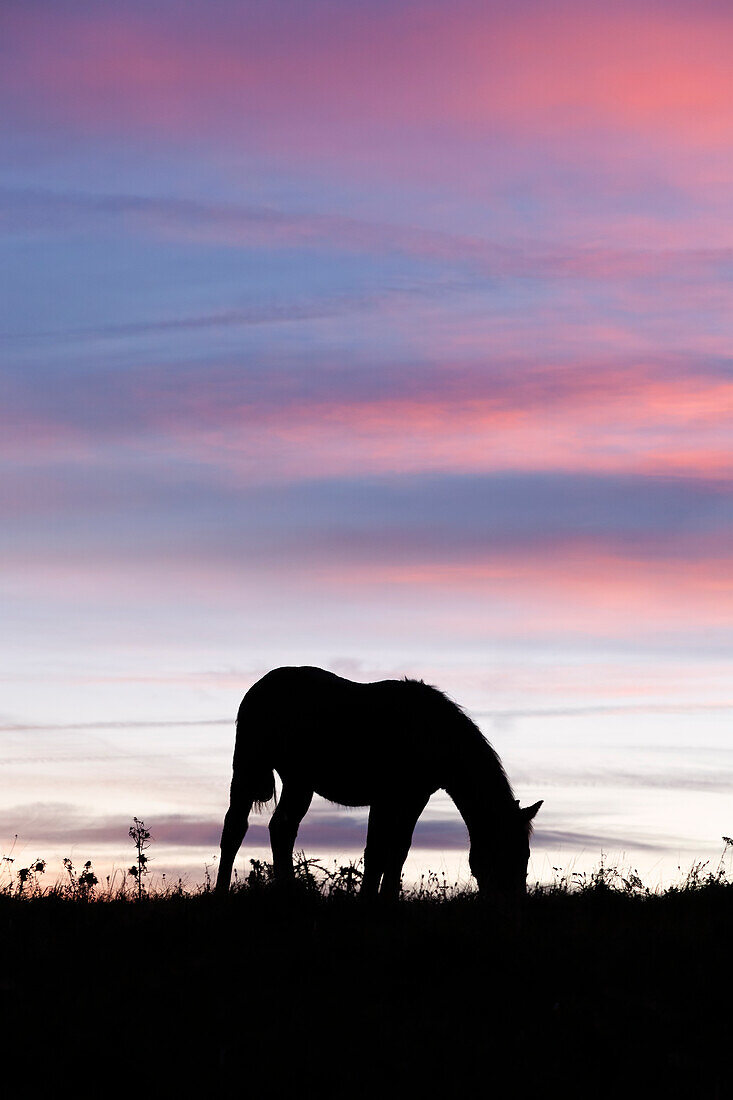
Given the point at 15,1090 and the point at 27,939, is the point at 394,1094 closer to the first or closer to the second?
the point at 15,1090

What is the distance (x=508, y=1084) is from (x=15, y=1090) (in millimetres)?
3096

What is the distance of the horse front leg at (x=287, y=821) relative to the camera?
15.3 m

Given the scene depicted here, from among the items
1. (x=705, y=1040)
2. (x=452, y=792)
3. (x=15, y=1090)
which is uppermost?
(x=452, y=792)

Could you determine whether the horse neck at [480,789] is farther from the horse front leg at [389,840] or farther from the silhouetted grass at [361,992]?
the silhouetted grass at [361,992]

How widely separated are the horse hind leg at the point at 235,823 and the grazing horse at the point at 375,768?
0.01 m

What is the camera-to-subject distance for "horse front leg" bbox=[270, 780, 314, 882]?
601 inches

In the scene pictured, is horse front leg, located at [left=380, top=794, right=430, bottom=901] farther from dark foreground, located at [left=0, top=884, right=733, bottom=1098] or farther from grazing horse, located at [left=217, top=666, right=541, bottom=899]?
dark foreground, located at [left=0, top=884, right=733, bottom=1098]

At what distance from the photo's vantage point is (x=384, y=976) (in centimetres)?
966

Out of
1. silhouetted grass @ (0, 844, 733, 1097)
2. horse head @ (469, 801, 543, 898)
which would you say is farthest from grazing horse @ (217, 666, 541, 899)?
silhouetted grass @ (0, 844, 733, 1097)

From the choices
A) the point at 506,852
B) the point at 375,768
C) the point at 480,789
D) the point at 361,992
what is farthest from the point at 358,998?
the point at 375,768

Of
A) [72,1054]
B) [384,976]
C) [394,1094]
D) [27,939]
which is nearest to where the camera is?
[394,1094]

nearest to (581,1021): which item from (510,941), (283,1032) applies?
(510,941)

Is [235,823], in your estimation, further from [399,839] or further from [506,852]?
[506,852]

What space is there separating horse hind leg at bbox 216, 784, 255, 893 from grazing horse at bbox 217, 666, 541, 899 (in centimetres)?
1
